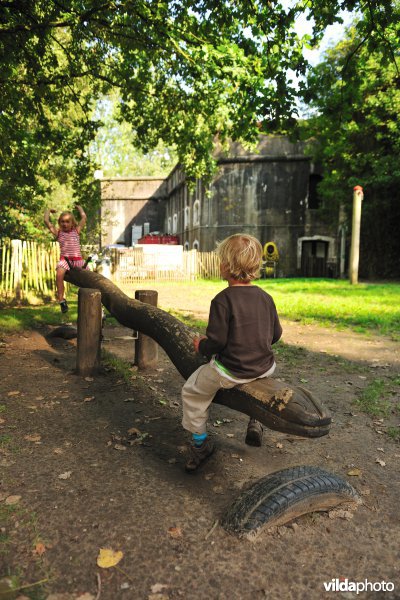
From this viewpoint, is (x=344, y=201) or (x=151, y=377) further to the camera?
(x=344, y=201)

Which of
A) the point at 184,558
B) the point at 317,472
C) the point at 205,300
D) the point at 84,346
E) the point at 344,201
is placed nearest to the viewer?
the point at 184,558

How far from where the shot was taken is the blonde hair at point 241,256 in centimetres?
261

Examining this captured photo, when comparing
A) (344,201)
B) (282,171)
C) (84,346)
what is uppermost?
(282,171)

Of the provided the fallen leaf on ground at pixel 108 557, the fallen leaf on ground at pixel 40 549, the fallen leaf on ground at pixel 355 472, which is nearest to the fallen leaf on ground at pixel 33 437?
the fallen leaf on ground at pixel 40 549

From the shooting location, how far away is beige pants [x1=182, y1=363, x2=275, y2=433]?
2.76 metres

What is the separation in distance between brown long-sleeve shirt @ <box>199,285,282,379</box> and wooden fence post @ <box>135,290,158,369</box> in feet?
9.50

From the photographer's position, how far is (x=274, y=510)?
2268 mm

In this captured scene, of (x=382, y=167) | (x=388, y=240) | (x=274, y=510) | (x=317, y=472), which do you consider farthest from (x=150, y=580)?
(x=388, y=240)

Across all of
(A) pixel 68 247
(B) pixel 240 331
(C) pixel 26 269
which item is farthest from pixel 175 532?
(C) pixel 26 269

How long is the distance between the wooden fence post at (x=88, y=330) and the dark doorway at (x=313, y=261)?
21094 mm

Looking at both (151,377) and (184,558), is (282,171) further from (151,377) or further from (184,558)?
(184,558)

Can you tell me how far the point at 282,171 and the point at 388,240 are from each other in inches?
270

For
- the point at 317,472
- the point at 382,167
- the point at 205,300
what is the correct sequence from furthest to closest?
the point at 382,167 < the point at 205,300 < the point at 317,472

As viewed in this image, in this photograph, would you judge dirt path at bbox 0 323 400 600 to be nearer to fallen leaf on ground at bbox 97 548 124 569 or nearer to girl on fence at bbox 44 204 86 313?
fallen leaf on ground at bbox 97 548 124 569
